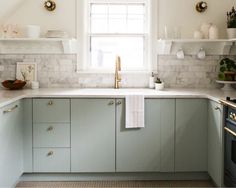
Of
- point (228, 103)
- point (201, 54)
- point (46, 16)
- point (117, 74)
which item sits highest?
point (46, 16)

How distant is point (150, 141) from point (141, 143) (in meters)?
0.09

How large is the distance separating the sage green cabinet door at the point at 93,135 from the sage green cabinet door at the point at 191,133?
26.4 inches

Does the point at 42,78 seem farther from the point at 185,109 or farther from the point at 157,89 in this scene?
the point at 185,109

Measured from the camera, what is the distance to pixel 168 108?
367 cm

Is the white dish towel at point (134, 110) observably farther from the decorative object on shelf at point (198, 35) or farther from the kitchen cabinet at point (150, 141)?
the decorative object on shelf at point (198, 35)

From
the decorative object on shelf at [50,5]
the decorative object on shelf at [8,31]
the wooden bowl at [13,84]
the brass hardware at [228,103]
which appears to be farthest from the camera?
the decorative object on shelf at [50,5]

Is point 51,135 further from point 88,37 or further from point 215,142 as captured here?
point 215,142

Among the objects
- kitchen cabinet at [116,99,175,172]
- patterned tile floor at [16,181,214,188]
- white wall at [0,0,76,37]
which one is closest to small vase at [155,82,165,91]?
kitchen cabinet at [116,99,175,172]

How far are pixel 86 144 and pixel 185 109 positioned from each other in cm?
106

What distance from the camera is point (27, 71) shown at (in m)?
4.36

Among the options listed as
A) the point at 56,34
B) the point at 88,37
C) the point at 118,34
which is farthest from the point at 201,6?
the point at 56,34

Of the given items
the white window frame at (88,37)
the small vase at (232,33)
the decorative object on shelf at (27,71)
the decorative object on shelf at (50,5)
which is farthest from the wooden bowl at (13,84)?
the small vase at (232,33)

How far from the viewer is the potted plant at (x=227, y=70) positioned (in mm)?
4121

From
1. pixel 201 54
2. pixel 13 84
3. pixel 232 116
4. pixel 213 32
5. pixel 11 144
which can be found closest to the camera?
pixel 232 116
